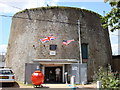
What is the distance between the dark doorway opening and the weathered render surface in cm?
190

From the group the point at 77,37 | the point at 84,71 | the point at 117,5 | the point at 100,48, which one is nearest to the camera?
the point at 117,5

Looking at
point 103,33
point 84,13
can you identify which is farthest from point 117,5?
point 103,33

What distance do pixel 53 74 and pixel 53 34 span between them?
16.9 ft

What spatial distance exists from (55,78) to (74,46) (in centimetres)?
476

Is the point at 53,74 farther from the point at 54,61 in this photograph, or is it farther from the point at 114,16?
the point at 114,16

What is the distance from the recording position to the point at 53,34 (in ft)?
67.6

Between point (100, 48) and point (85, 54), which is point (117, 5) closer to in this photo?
point (85, 54)

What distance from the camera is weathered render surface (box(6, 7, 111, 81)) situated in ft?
67.1

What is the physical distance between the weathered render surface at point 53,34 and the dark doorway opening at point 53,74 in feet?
6.22

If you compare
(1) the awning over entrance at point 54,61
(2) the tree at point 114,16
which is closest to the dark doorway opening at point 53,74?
(1) the awning over entrance at point 54,61

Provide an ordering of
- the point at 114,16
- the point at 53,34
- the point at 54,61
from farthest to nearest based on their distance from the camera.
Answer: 1. the point at 53,34
2. the point at 54,61
3. the point at 114,16

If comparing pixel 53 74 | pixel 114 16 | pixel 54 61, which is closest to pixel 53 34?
pixel 54 61

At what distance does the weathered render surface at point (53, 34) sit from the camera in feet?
67.1

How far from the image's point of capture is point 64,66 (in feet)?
64.6
